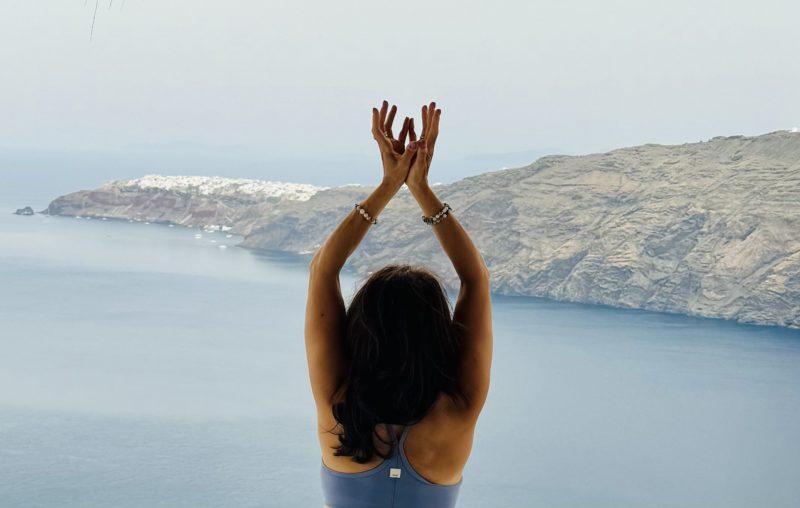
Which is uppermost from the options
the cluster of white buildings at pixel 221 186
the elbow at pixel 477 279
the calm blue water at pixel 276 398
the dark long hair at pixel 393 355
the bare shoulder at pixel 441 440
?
A: the elbow at pixel 477 279

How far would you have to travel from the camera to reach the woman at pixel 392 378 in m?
0.58

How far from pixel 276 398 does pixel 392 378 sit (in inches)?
266

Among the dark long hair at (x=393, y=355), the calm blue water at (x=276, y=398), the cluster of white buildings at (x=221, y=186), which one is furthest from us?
the cluster of white buildings at (x=221, y=186)

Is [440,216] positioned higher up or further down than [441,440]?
higher up

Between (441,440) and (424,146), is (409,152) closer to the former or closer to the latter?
(424,146)

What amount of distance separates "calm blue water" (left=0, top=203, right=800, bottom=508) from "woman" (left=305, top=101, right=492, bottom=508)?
3.67 m

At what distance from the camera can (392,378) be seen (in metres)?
0.58

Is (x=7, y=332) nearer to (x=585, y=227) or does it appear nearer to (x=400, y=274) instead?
(x=585, y=227)

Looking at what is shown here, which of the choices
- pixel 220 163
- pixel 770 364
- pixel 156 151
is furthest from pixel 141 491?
pixel 156 151

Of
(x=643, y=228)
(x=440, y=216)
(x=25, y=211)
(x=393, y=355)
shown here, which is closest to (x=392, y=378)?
(x=393, y=355)

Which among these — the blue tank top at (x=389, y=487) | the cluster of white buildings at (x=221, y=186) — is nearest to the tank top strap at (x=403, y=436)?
the blue tank top at (x=389, y=487)

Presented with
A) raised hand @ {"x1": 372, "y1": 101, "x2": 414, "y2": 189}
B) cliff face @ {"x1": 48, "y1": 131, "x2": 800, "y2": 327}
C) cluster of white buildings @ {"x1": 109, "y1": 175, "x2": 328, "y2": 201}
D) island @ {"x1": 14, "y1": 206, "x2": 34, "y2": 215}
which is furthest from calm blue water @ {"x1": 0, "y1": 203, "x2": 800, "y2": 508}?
raised hand @ {"x1": 372, "y1": 101, "x2": 414, "y2": 189}

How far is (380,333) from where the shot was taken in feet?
1.94

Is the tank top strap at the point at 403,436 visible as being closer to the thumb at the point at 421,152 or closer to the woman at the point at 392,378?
the woman at the point at 392,378
